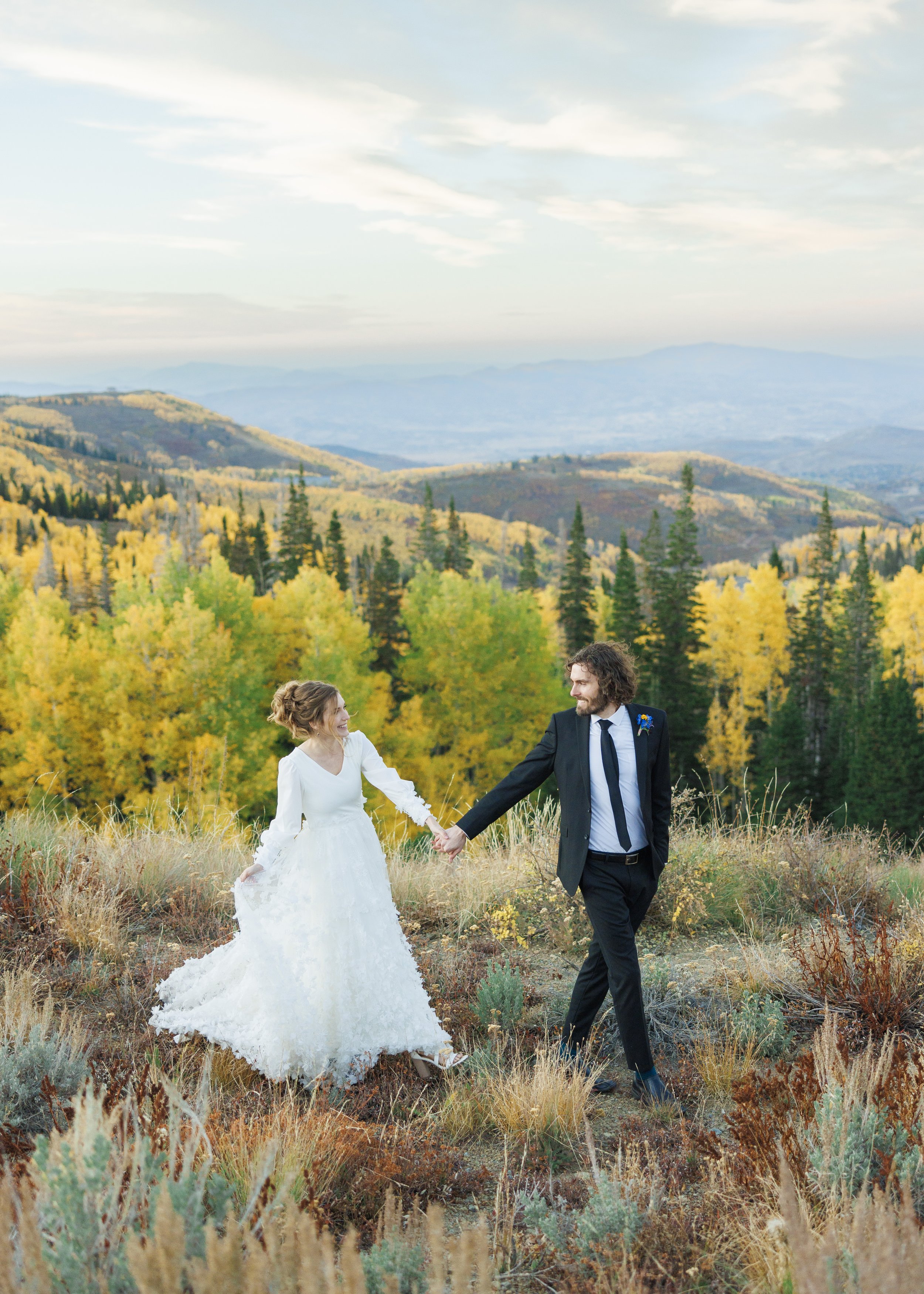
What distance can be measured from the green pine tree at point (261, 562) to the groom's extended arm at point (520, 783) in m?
54.4

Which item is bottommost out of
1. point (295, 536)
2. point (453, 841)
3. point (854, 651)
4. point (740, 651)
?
point (854, 651)

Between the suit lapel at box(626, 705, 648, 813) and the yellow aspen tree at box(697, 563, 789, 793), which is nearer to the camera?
the suit lapel at box(626, 705, 648, 813)

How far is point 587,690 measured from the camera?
4453mm

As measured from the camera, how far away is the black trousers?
438cm

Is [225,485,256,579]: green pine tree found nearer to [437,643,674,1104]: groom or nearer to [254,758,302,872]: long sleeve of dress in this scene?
[254,758,302,872]: long sleeve of dress

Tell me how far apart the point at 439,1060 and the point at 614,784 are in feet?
5.64

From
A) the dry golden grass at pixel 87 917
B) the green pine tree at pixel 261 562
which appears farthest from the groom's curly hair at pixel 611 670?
the green pine tree at pixel 261 562

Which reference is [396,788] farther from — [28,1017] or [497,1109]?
[28,1017]

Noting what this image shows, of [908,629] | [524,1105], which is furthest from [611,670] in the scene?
[908,629]

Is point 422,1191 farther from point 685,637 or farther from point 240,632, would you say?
point 685,637

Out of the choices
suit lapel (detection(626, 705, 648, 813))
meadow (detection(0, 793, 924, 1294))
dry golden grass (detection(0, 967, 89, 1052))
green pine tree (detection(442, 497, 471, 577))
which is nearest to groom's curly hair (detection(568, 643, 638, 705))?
suit lapel (detection(626, 705, 648, 813))

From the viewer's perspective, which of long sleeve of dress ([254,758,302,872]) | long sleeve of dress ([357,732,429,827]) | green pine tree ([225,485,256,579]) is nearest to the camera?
long sleeve of dress ([254,758,302,872])

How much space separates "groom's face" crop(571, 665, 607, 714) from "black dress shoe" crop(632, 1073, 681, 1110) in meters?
1.83

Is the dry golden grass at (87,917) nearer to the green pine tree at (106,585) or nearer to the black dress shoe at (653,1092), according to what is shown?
the black dress shoe at (653,1092)
